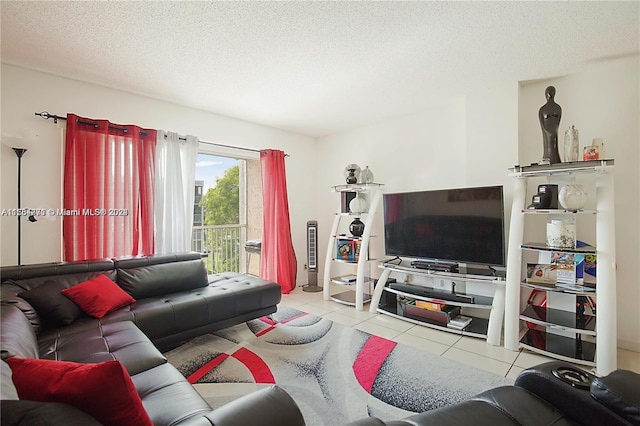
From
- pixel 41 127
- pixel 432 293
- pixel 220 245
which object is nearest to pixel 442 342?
pixel 432 293

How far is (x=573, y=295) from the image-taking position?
2512 millimetres

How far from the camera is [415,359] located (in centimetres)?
246

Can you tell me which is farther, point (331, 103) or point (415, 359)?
point (331, 103)

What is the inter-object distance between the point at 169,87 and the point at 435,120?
3063 mm

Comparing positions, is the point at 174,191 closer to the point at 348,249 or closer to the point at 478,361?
the point at 348,249

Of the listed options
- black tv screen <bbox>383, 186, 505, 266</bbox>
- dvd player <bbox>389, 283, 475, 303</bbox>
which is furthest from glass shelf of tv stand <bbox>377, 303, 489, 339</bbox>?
black tv screen <bbox>383, 186, 505, 266</bbox>

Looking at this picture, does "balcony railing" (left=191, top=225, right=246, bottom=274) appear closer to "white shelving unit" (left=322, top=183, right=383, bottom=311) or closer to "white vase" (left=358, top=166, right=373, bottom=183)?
"white shelving unit" (left=322, top=183, right=383, bottom=311)

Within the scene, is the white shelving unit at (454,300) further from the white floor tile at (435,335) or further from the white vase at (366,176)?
the white vase at (366,176)

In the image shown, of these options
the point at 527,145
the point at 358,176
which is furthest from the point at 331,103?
the point at 527,145

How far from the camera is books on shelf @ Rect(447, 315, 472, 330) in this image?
9.73 ft

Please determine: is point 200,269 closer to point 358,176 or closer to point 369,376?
point 369,376

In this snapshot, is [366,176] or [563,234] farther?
[366,176]

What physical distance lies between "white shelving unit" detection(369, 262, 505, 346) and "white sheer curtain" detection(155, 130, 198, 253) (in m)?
2.40

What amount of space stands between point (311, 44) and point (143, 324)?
8.05 ft
